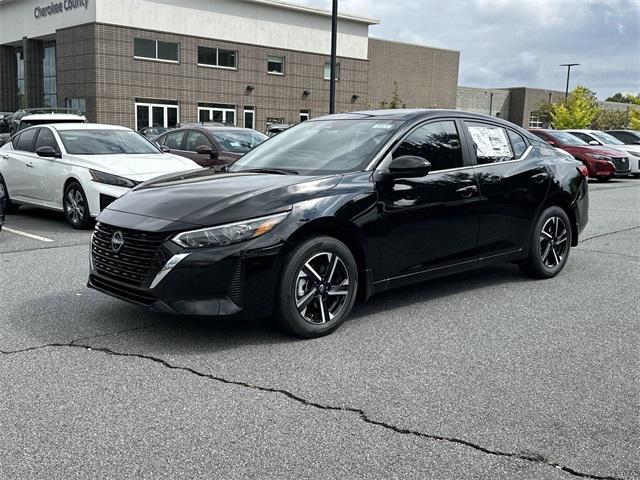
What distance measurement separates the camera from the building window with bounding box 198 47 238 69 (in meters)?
44.7

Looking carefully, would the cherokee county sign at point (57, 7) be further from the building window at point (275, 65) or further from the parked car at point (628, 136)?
the parked car at point (628, 136)

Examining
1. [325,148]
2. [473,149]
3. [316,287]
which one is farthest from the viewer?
[473,149]

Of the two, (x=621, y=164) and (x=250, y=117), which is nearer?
(x=621, y=164)

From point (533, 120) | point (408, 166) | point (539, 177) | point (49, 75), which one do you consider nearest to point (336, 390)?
point (408, 166)

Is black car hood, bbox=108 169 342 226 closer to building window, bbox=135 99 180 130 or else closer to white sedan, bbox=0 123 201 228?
white sedan, bbox=0 123 201 228

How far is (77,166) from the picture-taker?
33.1 feet

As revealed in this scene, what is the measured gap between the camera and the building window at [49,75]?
46062 millimetres

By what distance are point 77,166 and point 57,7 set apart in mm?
37510

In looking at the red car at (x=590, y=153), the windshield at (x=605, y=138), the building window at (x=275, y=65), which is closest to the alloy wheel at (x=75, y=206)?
the red car at (x=590, y=153)

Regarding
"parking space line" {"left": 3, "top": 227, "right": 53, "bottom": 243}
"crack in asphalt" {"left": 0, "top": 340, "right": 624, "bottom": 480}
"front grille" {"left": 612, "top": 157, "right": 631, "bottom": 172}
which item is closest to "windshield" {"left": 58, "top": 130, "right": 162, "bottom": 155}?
"parking space line" {"left": 3, "top": 227, "right": 53, "bottom": 243}

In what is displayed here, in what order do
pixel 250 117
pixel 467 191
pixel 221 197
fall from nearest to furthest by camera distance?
pixel 221 197
pixel 467 191
pixel 250 117

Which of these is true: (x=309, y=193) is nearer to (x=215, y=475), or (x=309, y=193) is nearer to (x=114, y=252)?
(x=114, y=252)

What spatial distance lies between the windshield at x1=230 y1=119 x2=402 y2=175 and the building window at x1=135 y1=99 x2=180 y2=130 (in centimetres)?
3688

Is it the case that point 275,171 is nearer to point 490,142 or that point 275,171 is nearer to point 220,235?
point 220,235
